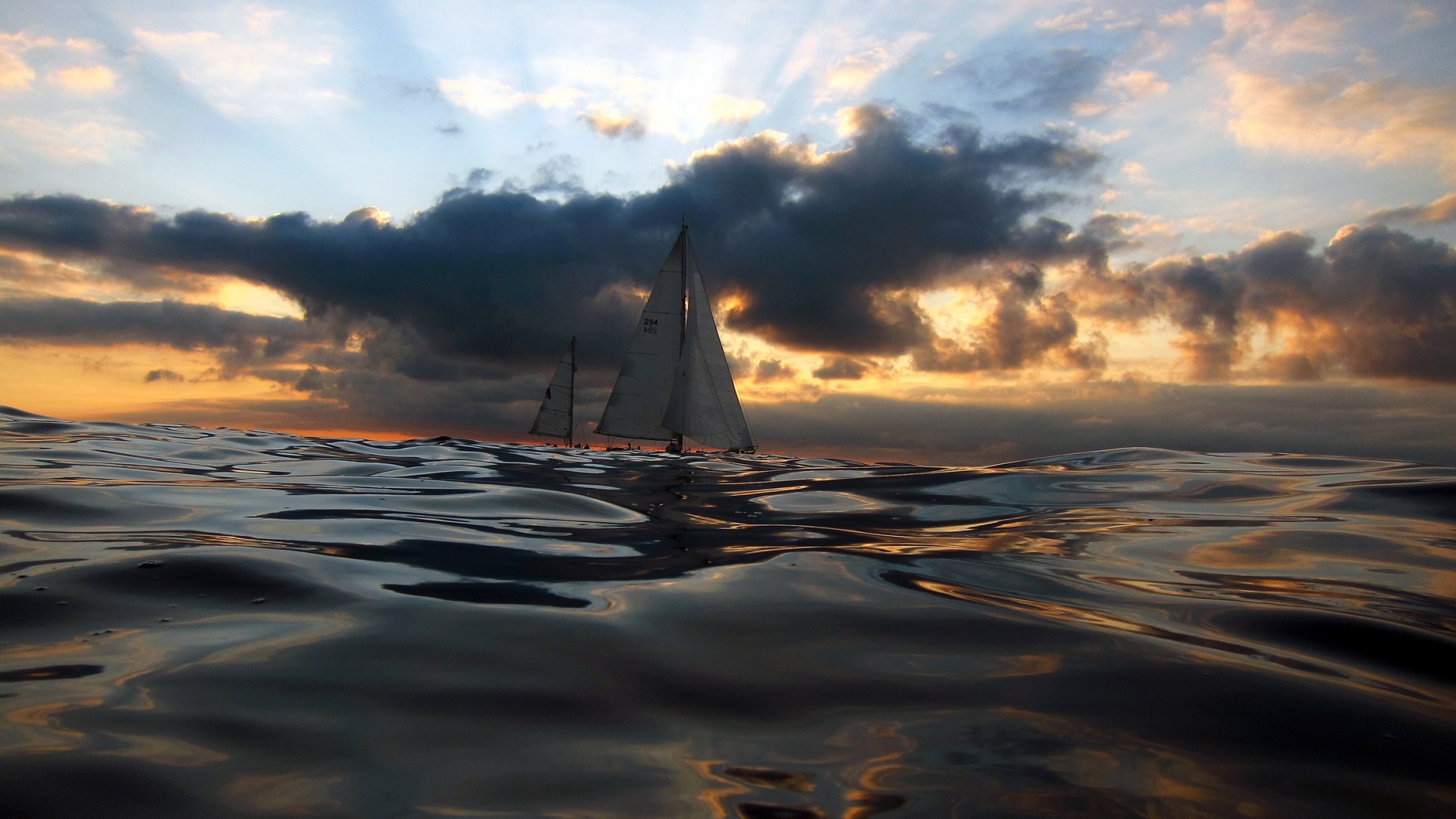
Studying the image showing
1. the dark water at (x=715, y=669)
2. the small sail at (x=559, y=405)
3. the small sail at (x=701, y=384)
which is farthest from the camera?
the small sail at (x=559, y=405)

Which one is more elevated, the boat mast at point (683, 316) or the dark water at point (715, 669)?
the boat mast at point (683, 316)

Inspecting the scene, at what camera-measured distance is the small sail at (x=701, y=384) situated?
3269 cm

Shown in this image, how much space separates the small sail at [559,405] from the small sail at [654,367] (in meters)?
20.8

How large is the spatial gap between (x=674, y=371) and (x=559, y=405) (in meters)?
22.6

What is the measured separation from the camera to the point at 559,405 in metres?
53.6

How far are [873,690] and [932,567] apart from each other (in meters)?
1.83

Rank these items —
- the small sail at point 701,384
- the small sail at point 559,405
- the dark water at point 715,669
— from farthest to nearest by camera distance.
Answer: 1. the small sail at point 559,405
2. the small sail at point 701,384
3. the dark water at point 715,669

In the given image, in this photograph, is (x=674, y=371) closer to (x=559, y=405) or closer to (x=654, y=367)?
(x=654, y=367)

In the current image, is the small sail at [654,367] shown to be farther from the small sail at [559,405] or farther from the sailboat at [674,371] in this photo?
the small sail at [559,405]

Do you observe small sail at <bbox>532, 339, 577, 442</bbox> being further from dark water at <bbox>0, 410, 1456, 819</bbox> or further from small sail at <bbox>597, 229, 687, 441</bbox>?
dark water at <bbox>0, 410, 1456, 819</bbox>

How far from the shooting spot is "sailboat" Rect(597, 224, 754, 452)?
32.8 m

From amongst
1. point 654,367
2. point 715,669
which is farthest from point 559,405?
point 715,669

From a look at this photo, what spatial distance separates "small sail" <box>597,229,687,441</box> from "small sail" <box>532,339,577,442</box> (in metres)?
20.8

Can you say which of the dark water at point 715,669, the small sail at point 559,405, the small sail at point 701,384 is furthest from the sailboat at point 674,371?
the dark water at point 715,669
